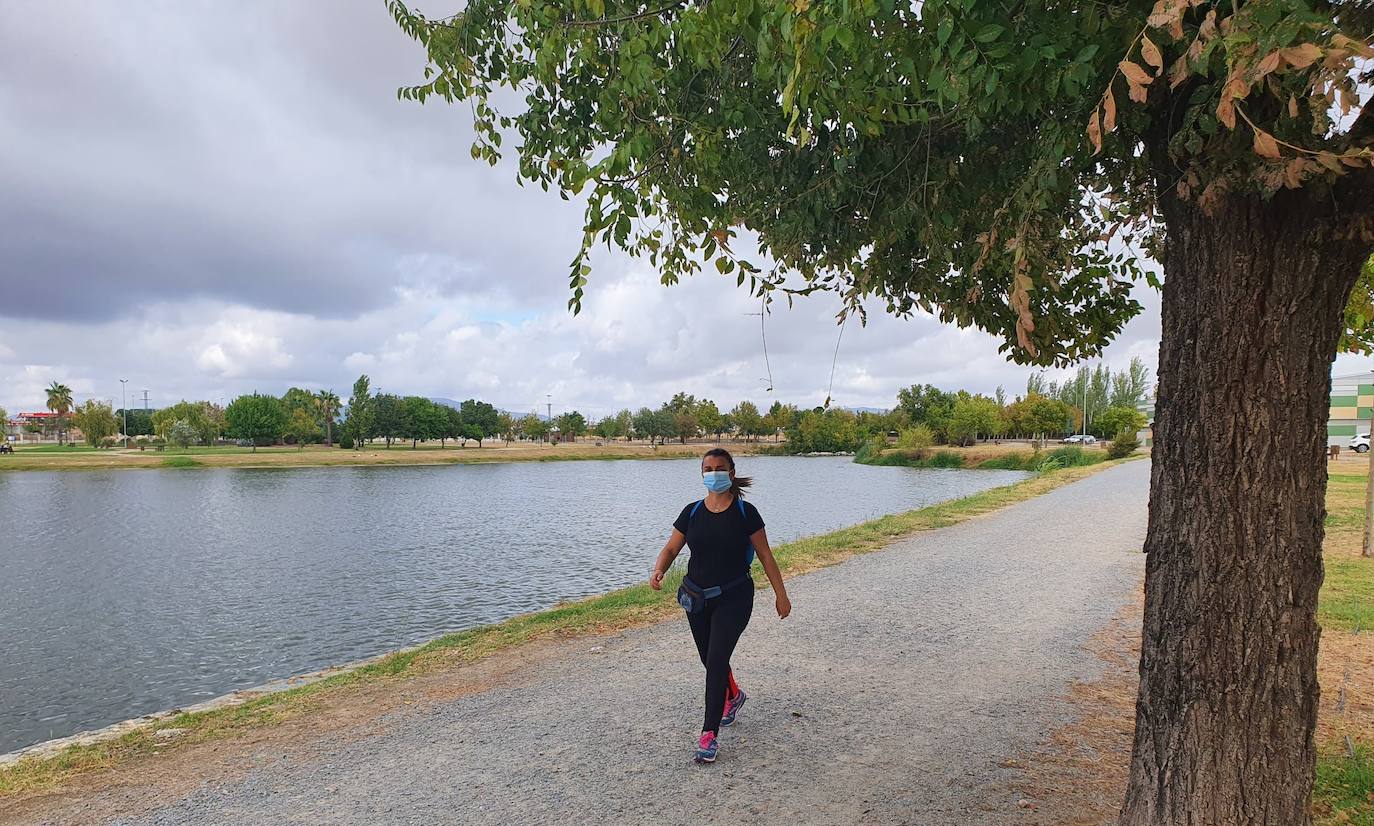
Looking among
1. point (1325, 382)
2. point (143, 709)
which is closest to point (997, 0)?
point (1325, 382)

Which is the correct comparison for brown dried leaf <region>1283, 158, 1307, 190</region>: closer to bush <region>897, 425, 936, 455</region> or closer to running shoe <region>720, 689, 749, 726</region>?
running shoe <region>720, 689, 749, 726</region>

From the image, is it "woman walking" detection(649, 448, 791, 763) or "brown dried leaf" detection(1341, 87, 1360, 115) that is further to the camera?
"woman walking" detection(649, 448, 791, 763)

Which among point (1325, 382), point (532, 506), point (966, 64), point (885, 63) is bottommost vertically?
point (532, 506)

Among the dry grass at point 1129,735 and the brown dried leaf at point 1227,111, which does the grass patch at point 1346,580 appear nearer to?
the dry grass at point 1129,735

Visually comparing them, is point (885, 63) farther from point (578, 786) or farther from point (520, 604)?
point (520, 604)

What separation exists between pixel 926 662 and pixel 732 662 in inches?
71.8

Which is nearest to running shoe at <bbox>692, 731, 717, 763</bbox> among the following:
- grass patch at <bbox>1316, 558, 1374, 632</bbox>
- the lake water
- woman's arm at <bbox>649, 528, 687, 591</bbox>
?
woman's arm at <bbox>649, 528, 687, 591</bbox>

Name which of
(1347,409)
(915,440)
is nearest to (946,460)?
(915,440)

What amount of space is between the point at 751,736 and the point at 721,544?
1.47 meters

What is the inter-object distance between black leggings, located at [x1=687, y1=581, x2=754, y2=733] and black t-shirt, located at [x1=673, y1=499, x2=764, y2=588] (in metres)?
0.11

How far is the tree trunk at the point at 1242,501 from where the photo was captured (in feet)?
9.93

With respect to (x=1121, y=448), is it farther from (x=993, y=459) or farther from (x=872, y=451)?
(x=872, y=451)

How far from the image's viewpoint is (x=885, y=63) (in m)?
2.84

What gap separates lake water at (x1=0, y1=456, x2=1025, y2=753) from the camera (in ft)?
37.2
